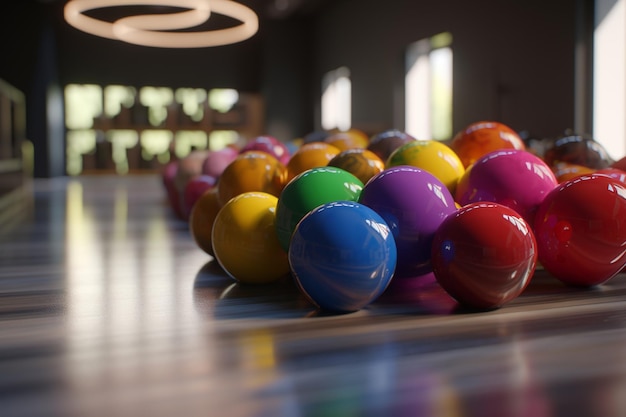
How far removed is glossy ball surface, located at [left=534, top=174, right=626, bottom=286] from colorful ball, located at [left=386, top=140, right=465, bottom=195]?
1.11 ft

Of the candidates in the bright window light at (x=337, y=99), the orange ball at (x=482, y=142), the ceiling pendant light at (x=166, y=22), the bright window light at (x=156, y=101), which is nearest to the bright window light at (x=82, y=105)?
the bright window light at (x=156, y=101)

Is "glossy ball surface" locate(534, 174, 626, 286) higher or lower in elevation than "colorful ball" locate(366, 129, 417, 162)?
lower

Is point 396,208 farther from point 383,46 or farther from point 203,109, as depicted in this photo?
point 203,109

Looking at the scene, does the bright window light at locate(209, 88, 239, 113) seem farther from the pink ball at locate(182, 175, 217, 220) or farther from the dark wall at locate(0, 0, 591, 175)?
the pink ball at locate(182, 175, 217, 220)

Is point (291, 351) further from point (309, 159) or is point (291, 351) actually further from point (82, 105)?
point (82, 105)

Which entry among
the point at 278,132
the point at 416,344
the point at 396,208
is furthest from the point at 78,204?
the point at 278,132

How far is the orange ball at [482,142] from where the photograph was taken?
2.10 meters

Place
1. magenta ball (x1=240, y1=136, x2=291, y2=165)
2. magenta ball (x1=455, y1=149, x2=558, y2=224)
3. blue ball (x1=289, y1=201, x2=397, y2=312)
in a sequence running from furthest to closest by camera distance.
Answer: magenta ball (x1=240, y1=136, x2=291, y2=165), magenta ball (x1=455, y1=149, x2=558, y2=224), blue ball (x1=289, y1=201, x2=397, y2=312)

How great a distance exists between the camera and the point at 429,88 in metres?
8.20

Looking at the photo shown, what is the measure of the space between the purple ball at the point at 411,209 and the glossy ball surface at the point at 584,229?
0.80ft

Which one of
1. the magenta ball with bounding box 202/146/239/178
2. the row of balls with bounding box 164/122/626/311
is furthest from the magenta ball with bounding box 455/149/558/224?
the magenta ball with bounding box 202/146/239/178

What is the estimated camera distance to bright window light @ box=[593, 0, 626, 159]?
514cm

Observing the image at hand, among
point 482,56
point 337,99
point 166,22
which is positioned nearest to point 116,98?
point 337,99

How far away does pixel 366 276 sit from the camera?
1304mm
